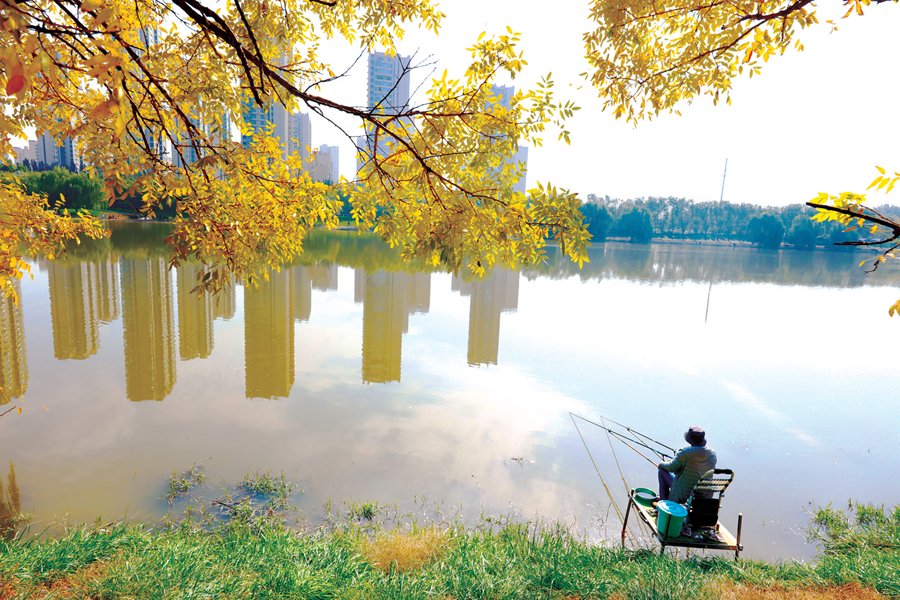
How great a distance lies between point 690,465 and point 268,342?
8.81 meters

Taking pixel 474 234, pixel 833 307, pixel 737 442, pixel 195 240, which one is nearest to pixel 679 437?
pixel 737 442

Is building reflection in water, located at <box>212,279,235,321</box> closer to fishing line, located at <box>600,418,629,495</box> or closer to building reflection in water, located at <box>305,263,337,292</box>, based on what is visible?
building reflection in water, located at <box>305,263,337,292</box>

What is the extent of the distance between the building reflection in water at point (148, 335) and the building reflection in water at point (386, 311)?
3.49m

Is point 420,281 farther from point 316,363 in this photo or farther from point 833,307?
point 833,307

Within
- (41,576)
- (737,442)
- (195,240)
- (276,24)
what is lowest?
(737,442)

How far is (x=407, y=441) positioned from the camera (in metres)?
6.83

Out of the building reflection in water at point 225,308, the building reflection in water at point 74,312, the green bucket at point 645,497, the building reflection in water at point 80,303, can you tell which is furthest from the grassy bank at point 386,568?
the building reflection in water at point 225,308

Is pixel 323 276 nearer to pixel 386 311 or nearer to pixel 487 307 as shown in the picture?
pixel 386 311

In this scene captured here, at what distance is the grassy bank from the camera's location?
3.08 m

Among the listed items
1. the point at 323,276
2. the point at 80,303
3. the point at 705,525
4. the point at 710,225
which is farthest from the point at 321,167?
the point at 710,225

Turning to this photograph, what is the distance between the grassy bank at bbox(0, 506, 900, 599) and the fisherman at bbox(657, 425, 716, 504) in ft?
1.90

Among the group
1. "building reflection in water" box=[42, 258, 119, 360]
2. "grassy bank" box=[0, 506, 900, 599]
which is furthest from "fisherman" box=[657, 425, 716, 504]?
"building reflection in water" box=[42, 258, 119, 360]

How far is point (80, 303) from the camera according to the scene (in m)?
12.9

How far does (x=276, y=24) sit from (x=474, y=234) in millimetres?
2502
